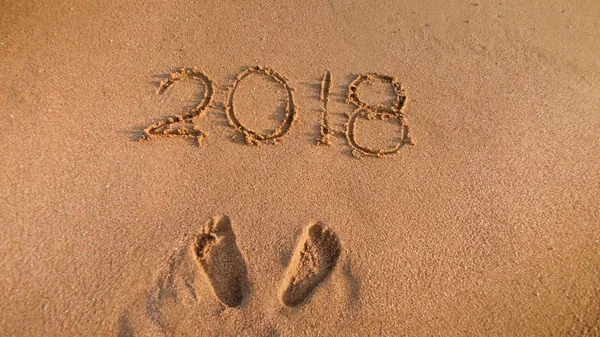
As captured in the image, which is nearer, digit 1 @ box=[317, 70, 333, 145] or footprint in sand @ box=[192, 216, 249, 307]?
footprint in sand @ box=[192, 216, 249, 307]

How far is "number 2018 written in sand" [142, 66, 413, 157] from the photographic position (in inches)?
88.4

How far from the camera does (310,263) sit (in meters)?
1.96

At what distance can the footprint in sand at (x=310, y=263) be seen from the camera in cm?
190

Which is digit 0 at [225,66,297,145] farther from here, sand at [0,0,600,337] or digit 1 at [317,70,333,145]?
digit 1 at [317,70,333,145]

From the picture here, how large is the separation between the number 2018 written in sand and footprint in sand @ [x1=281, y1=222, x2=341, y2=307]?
1.92 ft

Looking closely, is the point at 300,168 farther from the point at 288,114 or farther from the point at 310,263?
the point at 310,263

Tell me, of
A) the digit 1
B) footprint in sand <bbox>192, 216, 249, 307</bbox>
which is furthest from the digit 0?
footprint in sand <bbox>192, 216, 249, 307</bbox>

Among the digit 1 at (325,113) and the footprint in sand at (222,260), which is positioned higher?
the digit 1 at (325,113)

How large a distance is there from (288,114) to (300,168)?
1.32 ft

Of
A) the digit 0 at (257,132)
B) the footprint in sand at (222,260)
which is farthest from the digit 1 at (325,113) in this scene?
the footprint in sand at (222,260)

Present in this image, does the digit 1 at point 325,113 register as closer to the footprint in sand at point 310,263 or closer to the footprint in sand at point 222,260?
the footprint in sand at point 310,263

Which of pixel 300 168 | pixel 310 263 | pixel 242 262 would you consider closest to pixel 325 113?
pixel 300 168

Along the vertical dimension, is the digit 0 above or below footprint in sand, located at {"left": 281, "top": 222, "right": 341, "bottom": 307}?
above

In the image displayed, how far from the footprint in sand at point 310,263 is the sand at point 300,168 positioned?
0.01 meters
